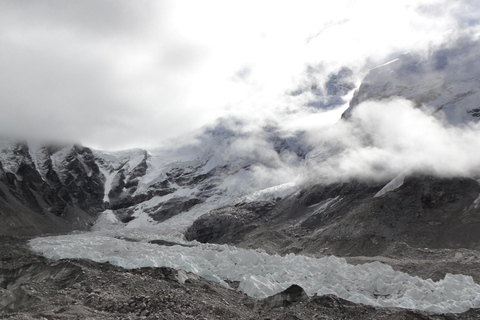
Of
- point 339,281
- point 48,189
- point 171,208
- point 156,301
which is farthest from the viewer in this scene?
point 171,208

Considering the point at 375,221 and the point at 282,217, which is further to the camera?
the point at 282,217

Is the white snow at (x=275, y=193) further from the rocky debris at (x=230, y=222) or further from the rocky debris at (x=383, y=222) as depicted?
the rocky debris at (x=383, y=222)

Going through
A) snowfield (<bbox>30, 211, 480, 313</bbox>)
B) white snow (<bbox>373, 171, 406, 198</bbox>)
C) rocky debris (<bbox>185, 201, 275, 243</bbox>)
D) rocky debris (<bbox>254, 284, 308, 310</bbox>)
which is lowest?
rocky debris (<bbox>185, 201, 275, 243</bbox>)

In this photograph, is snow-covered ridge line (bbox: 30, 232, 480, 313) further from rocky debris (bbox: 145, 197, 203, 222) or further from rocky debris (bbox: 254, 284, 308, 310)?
rocky debris (bbox: 145, 197, 203, 222)

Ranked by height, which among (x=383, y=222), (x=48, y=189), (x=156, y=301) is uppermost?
(x=156, y=301)

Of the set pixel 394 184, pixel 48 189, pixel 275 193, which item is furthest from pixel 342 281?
pixel 48 189

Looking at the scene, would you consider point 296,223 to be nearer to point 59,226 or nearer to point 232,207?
point 232,207

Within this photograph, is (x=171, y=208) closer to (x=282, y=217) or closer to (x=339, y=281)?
(x=282, y=217)

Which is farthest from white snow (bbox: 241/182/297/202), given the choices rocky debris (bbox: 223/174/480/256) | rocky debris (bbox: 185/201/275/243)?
rocky debris (bbox: 223/174/480/256)
